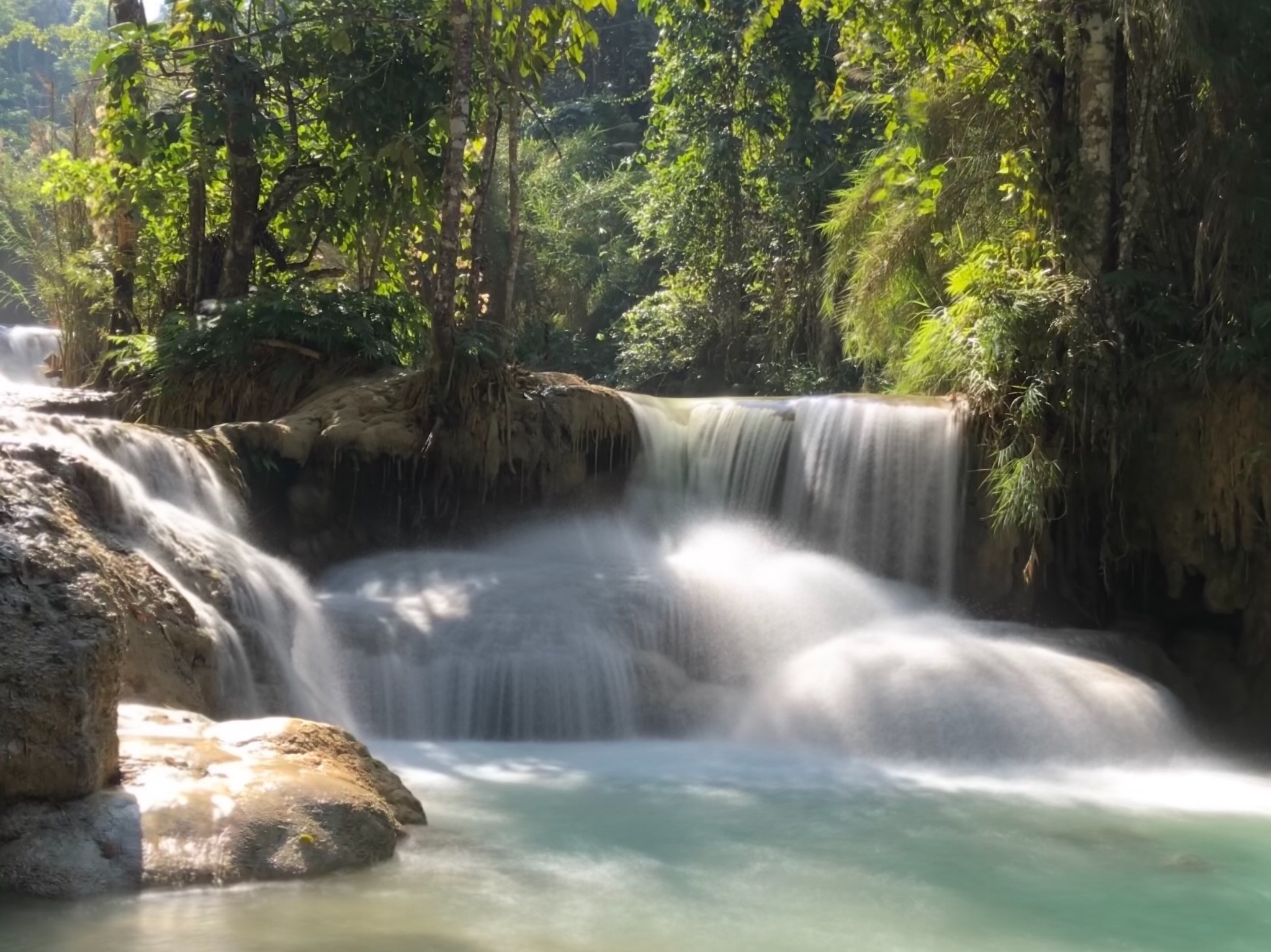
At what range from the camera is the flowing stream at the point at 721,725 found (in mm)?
4855

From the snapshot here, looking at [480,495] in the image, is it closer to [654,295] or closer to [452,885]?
[452,885]

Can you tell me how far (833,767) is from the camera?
26.2 ft

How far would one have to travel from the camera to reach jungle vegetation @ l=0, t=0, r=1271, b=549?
10.1 metres

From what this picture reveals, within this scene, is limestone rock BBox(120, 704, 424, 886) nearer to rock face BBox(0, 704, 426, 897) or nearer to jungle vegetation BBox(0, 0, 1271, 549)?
rock face BBox(0, 704, 426, 897)

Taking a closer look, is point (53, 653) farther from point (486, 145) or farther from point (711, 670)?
point (486, 145)

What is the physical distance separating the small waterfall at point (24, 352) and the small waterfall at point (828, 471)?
13.0 meters

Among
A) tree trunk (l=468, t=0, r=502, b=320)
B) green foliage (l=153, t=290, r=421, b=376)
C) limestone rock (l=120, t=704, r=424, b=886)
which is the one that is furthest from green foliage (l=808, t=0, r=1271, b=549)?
limestone rock (l=120, t=704, r=424, b=886)

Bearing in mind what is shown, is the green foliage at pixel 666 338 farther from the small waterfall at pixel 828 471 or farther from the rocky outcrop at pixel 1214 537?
the rocky outcrop at pixel 1214 537

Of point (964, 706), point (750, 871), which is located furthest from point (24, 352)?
point (750, 871)

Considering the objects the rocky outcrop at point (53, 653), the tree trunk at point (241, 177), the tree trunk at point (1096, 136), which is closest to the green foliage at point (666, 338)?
the tree trunk at point (241, 177)

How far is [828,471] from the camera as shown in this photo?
11469mm

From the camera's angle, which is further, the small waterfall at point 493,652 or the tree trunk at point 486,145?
the tree trunk at point 486,145

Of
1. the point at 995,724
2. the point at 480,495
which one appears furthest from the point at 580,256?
the point at 995,724

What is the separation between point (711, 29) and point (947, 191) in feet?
25.1
